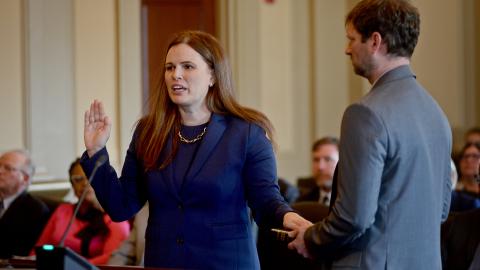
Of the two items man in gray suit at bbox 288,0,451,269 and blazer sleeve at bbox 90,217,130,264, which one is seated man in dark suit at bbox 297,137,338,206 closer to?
blazer sleeve at bbox 90,217,130,264

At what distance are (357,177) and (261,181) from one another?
0.54 meters

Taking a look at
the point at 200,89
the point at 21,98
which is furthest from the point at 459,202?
the point at 21,98

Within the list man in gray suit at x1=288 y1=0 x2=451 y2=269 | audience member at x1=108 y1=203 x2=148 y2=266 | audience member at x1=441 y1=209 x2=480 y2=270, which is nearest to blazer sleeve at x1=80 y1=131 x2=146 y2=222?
man in gray suit at x1=288 y1=0 x2=451 y2=269

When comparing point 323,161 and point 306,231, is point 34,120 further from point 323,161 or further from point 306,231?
point 306,231

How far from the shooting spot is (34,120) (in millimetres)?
6602

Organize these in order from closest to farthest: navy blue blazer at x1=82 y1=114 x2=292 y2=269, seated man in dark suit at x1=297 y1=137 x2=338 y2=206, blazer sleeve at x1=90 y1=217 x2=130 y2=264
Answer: navy blue blazer at x1=82 y1=114 x2=292 y2=269 < blazer sleeve at x1=90 y1=217 x2=130 y2=264 < seated man in dark suit at x1=297 y1=137 x2=338 y2=206

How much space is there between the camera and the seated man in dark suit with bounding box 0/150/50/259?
5.00 m

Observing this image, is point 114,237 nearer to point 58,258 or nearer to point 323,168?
point 323,168

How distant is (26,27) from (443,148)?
4.92 m

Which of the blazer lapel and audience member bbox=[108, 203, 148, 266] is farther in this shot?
audience member bbox=[108, 203, 148, 266]

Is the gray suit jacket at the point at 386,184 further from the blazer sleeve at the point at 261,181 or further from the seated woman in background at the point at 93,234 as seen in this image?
the seated woman in background at the point at 93,234

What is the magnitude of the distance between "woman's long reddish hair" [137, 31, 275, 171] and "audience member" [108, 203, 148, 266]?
1413 mm

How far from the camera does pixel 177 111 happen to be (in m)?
2.73

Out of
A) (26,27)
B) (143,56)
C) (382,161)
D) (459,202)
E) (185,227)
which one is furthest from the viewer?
(143,56)
